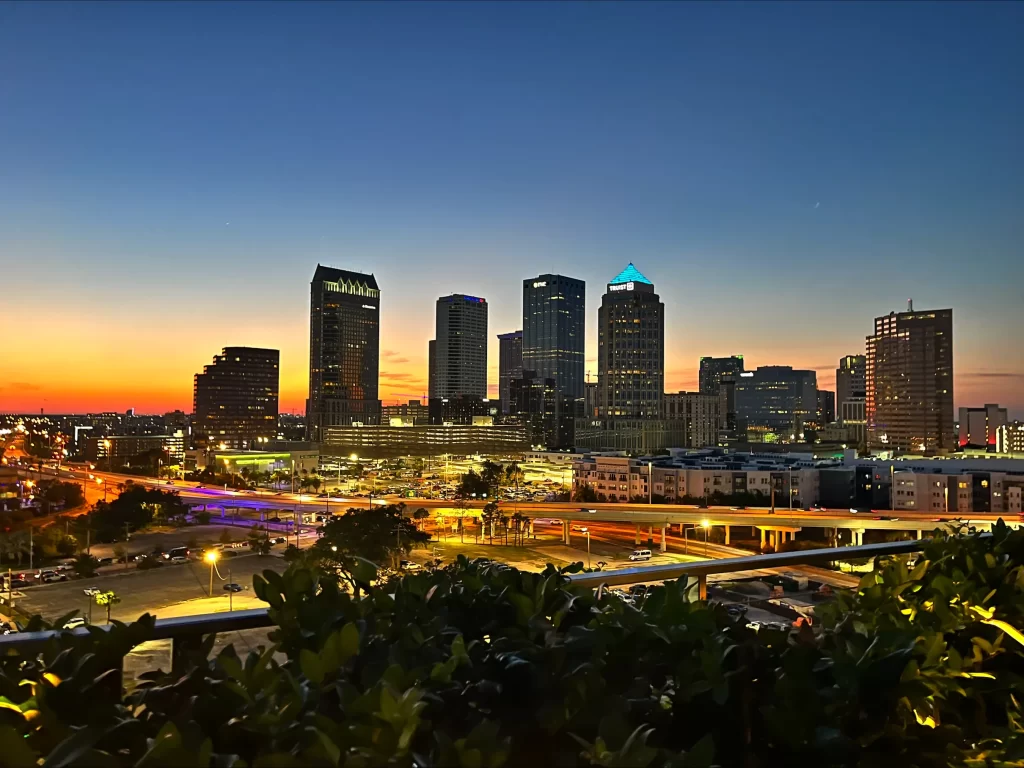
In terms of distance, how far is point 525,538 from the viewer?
96.2 feet

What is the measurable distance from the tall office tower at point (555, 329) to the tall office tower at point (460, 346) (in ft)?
35.7

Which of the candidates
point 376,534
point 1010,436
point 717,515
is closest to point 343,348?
point 717,515

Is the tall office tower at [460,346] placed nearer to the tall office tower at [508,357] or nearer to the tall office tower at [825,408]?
the tall office tower at [508,357]

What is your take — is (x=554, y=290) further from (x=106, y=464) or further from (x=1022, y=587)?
(x=1022, y=587)

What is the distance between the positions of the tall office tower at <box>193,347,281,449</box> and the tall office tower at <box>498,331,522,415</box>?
60701mm

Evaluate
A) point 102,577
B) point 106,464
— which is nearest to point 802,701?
point 102,577

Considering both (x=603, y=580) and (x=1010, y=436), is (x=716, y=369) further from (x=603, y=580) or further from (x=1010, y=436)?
(x=603, y=580)

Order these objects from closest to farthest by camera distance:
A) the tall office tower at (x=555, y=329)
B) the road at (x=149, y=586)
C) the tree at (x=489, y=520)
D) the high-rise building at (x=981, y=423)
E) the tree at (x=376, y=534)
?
1. the road at (x=149, y=586)
2. the tree at (x=376, y=534)
3. the tree at (x=489, y=520)
4. the high-rise building at (x=981, y=423)
5. the tall office tower at (x=555, y=329)

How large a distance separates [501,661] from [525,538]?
95.7ft

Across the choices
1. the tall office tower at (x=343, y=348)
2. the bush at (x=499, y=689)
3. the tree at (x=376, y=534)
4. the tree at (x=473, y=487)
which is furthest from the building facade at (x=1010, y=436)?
the bush at (x=499, y=689)

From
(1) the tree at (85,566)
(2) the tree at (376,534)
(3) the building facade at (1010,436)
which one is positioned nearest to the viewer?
(2) the tree at (376,534)

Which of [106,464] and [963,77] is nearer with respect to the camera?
[963,77]

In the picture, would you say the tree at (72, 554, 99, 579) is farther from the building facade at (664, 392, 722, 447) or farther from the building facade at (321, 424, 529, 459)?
the building facade at (664, 392, 722, 447)

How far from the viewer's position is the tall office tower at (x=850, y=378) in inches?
5531
